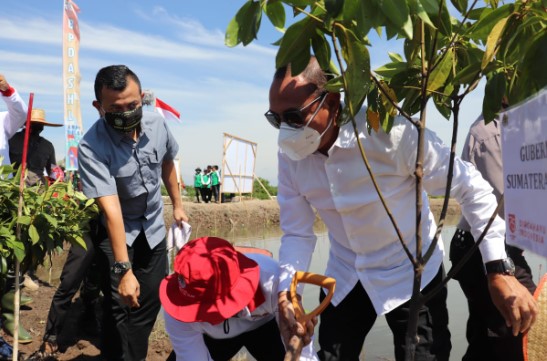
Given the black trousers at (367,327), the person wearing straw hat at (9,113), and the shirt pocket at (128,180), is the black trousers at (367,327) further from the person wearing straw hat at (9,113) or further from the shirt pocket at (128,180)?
the person wearing straw hat at (9,113)

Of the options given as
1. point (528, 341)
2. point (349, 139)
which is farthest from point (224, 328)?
point (528, 341)

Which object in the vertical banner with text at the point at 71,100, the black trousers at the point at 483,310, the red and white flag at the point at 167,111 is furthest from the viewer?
the red and white flag at the point at 167,111

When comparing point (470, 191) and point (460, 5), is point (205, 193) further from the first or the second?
point (460, 5)

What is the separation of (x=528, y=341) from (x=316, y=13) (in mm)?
1911

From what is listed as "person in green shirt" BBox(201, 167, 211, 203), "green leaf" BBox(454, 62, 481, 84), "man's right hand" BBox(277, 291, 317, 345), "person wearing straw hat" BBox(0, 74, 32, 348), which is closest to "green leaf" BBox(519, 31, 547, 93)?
"green leaf" BBox(454, 62, 481, 84)

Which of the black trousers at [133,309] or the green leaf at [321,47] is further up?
the green leaf at [321,47]

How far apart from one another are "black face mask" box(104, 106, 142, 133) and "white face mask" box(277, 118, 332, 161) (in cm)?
114

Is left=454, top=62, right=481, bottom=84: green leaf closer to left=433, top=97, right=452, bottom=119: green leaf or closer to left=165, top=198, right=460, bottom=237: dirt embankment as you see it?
left=433, top=97, right=452, bottom=119: green leaf

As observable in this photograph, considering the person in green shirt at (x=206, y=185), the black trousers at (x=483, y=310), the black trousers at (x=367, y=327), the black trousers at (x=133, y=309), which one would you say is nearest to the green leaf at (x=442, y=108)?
the black trousers at (x=367, y=327)

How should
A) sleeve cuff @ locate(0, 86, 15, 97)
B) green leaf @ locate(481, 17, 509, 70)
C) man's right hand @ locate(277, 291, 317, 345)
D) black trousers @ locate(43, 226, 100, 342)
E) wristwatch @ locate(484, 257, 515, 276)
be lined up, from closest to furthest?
green leaf @ locate(481, 17, 509, 70), wristwatch @ locate(484, 257, 515, 276), man's right hand @ locate(277, 291, 317, 345), sleeve cuff @ locate(0, 86, 15, 97), black trousers @ locate(43, 226, 100, 342)

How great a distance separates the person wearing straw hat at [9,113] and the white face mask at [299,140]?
82.0 inches

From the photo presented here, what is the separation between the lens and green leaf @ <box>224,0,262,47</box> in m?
1.19

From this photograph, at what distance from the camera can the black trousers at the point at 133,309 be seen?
10.4ft

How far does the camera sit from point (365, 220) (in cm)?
208
